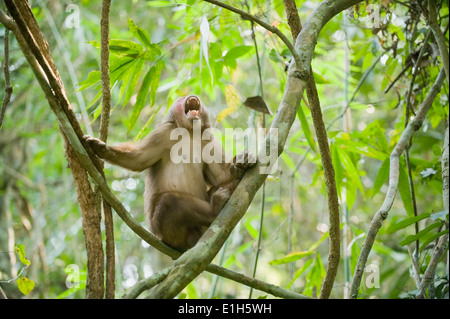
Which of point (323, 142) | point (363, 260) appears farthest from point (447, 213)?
point (323, 142)

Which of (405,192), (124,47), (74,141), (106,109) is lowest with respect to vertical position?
(405,192)

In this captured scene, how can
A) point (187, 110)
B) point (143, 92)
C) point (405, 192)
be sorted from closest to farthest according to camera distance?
1. point (143, 92)
2. point (405, 192)
3. point (187, 110)

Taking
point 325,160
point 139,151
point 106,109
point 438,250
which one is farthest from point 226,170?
point 438,250

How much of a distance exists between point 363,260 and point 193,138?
5.77ft

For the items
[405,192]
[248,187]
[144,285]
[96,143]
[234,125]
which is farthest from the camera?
[234,125]

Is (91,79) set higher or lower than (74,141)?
higher

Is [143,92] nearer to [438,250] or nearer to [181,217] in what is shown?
[181,217]

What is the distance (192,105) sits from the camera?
3998 mm

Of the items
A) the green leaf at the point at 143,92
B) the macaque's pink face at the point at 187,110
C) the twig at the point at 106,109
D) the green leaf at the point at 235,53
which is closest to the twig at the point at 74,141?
the twig at the point at 106,109

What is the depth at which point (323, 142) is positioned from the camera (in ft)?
10.2

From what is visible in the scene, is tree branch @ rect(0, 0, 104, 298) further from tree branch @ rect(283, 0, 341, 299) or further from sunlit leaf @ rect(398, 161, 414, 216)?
sunlit leaf @ rect(398, 161, 414, 216)

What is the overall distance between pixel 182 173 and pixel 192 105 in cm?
56

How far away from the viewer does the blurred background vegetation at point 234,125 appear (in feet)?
13.0

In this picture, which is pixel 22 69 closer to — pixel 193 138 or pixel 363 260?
pixel 193 138
